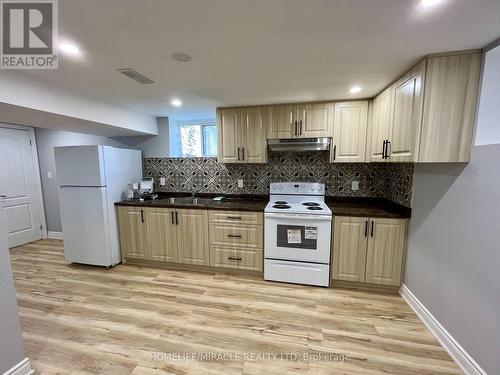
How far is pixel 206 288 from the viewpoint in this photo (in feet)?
8.23

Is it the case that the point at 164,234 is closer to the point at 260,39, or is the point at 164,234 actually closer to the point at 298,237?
the point at 298,237

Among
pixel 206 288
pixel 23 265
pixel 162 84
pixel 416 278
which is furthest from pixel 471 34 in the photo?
pixel 23 265

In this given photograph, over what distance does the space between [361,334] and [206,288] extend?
1627 mm

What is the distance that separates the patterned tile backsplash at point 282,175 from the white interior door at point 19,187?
89.1 inches

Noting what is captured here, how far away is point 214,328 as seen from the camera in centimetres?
188

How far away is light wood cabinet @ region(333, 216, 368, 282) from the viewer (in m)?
2.36

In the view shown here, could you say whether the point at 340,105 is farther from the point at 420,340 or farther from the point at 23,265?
the point at 23,265

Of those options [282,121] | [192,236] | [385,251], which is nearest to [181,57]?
[282,121]

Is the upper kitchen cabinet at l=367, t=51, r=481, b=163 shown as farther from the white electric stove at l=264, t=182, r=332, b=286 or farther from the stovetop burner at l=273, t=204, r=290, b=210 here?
the stovetop burner at l=273, t=204, r=290, b=210

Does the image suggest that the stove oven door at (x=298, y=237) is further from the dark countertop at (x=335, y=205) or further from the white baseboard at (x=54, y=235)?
the white baseboard at (x=54, y=235)

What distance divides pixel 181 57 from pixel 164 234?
7.29ft

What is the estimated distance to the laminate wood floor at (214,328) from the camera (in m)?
1.54

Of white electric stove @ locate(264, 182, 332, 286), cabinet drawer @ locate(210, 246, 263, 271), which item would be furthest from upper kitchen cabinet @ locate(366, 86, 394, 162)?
cabinet drawer @ locate(210, 246, 263, 271)

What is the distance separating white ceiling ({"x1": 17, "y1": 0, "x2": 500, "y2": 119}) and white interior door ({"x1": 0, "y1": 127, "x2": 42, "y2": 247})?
2665mm
